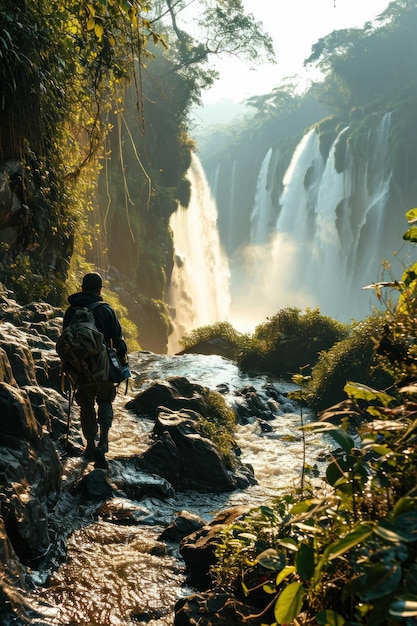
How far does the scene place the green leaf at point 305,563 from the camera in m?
1.57

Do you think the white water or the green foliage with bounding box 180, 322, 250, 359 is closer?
the green foliage with bounding box 180, 322, 250, 359

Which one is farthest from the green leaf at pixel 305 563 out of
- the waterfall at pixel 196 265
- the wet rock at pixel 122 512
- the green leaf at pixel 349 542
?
the waterfall at pixel 196 265

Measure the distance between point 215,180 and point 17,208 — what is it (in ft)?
246

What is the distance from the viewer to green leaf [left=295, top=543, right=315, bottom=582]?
157cm

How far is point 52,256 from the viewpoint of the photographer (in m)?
13.1

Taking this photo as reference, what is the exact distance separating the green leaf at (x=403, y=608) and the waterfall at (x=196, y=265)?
1334 inches

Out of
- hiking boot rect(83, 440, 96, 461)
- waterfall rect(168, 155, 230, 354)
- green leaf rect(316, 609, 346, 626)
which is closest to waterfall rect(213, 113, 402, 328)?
waterfall rect(168, 155, 230, 354)

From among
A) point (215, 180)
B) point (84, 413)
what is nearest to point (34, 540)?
point (84, 413)

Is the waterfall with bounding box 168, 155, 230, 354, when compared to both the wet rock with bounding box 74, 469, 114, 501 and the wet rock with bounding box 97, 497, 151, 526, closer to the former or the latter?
the wet rock with bounding box 74, 469, 114, 501

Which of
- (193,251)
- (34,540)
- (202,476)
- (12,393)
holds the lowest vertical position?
(34,540)

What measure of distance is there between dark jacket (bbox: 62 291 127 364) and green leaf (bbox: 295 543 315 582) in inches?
177

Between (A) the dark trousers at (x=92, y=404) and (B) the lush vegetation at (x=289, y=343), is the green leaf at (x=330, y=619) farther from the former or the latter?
(B) the lush vegetation at (x=289, y=343)

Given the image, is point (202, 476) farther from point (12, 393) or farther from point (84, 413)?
point (12, 393)

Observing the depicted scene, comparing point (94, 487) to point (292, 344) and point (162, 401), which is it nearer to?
point (162, 401)
